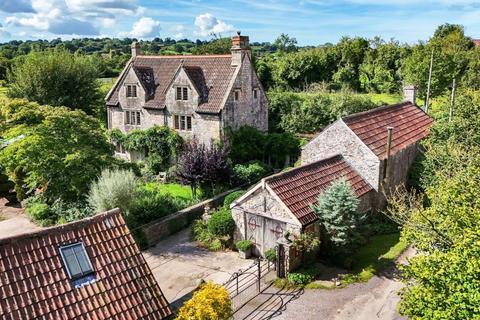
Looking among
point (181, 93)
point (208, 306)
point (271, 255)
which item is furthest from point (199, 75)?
point (208, 306)

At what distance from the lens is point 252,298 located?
18734 mm

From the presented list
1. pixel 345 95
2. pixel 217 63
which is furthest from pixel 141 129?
pixel 345 95

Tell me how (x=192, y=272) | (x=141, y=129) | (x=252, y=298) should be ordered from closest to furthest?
1. (x=252, y=298)
2. (x=192, y=272)
3. (x=141, y=129)

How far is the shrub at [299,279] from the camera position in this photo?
1953 centimetres

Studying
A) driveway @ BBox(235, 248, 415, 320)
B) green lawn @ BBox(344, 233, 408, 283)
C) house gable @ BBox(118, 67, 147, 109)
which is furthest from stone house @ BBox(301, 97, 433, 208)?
house gable @ BBox(118, 67, 147, 109)

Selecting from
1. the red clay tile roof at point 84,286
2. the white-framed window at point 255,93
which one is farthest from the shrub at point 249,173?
the red clay tile roof at point 84,286

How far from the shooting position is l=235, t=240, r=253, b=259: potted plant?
22250 millimetres

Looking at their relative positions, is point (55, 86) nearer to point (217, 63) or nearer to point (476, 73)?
point (217, 63)

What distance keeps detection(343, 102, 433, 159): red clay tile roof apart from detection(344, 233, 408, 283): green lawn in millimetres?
4925

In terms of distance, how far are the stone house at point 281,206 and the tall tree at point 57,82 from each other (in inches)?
1318

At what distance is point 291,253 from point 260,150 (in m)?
18.6

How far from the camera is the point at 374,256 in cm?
2192

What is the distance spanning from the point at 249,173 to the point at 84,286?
70.6 feet

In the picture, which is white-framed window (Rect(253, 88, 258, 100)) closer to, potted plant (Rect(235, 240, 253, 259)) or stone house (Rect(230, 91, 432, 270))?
stone house (Rect(230, 91, 432, 270))
